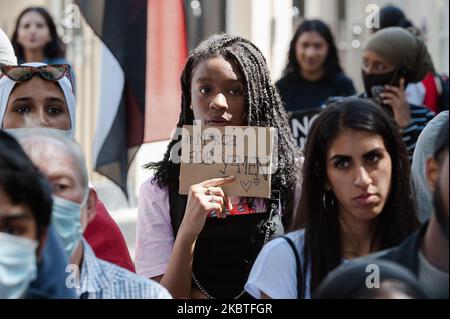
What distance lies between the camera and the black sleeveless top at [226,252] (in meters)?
3.82

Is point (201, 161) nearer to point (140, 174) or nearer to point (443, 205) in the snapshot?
point (443, 205)

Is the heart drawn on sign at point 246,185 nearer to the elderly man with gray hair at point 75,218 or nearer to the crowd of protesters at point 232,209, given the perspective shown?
the crowd of protesters at point 232,209

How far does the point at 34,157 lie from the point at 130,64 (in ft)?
11.5

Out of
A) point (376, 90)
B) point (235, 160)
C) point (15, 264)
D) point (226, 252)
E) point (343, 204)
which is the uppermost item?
point (376, 90)

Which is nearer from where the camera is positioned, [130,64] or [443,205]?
[443,205]

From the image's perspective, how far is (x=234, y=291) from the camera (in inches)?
150

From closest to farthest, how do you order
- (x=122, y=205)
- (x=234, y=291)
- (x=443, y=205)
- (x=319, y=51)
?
(x=443, y=205)
(x=234, y=291)
(x=319, y=51)
(x=122, y=205)

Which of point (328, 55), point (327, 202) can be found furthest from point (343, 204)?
point (328, 55)

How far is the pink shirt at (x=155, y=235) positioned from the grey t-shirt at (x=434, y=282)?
1288mm

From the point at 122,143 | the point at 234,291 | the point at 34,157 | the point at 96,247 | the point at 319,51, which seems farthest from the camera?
the point at 319,51

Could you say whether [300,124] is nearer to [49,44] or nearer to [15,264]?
[49,44]

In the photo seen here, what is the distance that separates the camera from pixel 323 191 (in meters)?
3.24

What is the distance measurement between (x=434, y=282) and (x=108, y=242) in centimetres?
134

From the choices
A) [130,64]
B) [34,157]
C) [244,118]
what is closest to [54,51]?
[130,64]
